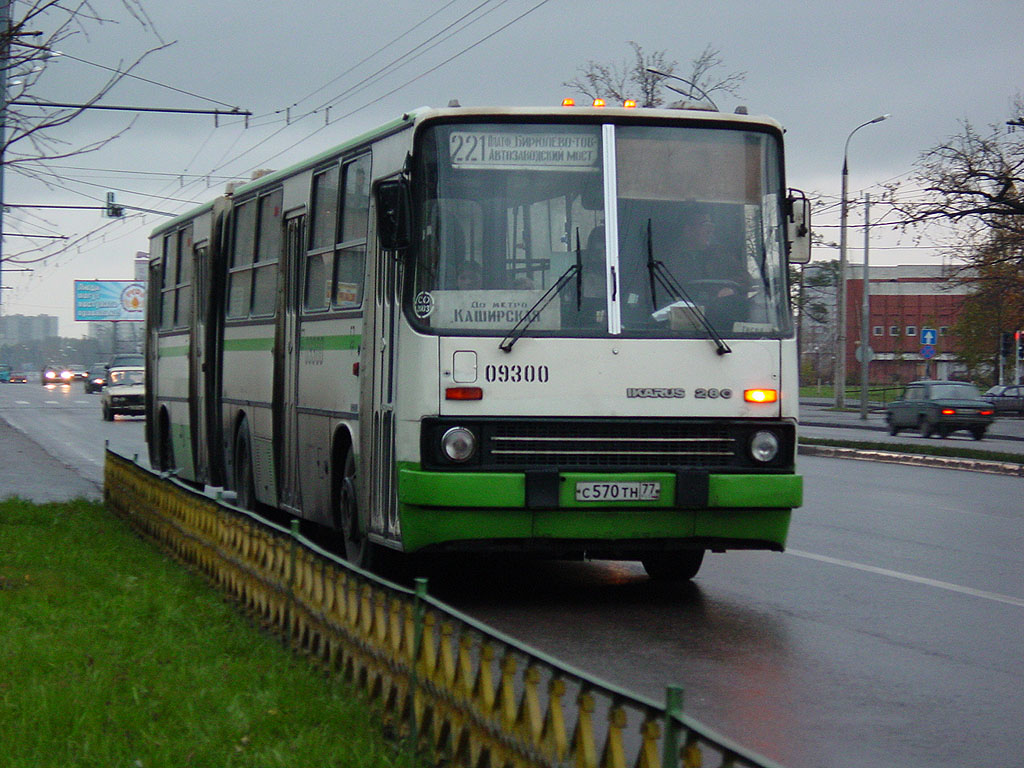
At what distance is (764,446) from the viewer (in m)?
9.48

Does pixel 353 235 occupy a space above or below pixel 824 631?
above

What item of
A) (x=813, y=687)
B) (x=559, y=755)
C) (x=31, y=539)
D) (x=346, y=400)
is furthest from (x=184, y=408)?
(x=559, y=755)

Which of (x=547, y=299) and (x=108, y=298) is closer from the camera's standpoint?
(x=547, y=299)

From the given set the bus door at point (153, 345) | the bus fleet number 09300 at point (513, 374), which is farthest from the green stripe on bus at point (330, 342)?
the bus door at point (153, 345)

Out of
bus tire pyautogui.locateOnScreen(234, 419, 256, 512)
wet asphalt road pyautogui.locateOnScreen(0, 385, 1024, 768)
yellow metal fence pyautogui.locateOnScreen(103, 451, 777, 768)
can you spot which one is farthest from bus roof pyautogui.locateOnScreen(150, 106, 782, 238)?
bus tire pyautogui.locateOnScreen(234, 419, 256, 512)

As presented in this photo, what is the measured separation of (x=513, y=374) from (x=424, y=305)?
2.16 ft

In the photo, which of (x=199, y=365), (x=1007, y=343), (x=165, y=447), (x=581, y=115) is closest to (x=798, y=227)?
(x=581, y=115)

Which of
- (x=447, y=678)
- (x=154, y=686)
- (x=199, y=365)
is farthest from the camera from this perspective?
(x=199, y=365)

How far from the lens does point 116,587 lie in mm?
9516

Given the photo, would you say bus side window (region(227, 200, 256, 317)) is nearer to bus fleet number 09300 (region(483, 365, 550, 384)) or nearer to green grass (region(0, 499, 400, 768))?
green grass (region(0, 499, 400, 768))

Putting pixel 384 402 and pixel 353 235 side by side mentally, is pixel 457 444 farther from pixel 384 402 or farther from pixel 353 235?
pixel 353 235

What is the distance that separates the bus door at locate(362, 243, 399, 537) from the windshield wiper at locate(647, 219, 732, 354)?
1515 mm

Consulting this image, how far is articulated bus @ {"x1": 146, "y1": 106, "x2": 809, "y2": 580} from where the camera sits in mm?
9156

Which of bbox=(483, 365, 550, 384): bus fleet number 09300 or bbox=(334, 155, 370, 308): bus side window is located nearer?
bbox=(483, 365, 550, 384): bus fleet number 09300
